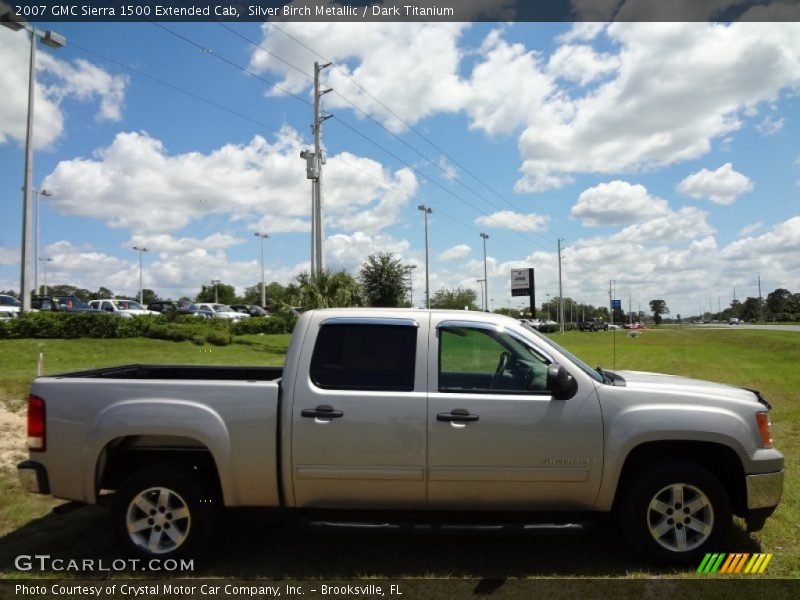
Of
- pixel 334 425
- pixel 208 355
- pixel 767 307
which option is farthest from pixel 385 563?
pixel 767 307

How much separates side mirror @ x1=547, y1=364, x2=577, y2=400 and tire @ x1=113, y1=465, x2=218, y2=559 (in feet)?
8.73

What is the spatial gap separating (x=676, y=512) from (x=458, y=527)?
161cm

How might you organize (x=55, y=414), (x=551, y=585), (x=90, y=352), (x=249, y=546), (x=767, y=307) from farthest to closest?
(x=767, y=307)
(x=90, y=352)
(x=249, y=546)
(x=55, y=414)
(x=551, y=585)

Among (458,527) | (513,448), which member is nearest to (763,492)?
(513,448)

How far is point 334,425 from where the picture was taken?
4246 mm

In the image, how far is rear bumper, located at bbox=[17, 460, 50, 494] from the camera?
4.37 meters

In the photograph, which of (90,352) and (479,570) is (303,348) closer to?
(479,570)

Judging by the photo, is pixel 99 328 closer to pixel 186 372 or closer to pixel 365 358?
pixel 186 372

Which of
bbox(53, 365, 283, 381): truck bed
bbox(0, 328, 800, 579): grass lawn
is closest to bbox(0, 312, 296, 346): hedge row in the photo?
bbox(0, 328, 800, 579): grass lawn

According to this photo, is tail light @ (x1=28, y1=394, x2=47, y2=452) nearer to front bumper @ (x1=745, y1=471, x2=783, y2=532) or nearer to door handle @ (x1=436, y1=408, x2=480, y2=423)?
door handle @ (x1=436, y1=408, x2=480, y2=423)

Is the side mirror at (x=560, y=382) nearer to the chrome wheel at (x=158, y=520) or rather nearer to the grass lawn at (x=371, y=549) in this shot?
the grass lawn at (x=371, y=549)

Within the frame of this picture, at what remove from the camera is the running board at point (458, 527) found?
4.15 metres

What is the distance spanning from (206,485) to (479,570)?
2.12 m

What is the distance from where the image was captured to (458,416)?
13.9 feet
